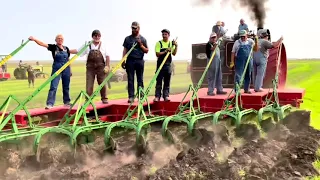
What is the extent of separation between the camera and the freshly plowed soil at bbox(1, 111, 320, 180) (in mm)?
4852

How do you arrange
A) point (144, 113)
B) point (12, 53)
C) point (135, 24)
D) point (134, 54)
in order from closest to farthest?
point (12, 53), point (144, 113), point (135, 24), point (134, 54)

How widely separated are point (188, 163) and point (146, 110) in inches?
130

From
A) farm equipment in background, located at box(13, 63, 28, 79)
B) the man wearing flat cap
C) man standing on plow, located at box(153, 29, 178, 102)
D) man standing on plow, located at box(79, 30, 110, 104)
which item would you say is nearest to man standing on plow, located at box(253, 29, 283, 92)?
man standing on plow, located at box(153, 29, 178, 102)

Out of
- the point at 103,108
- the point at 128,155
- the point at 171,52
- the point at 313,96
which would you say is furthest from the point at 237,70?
the point at 313,96

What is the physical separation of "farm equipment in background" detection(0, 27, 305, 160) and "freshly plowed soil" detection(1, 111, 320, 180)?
0.66ft

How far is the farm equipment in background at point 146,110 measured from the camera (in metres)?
5.57

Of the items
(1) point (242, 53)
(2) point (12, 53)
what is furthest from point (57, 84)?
(1) point (242, 53)

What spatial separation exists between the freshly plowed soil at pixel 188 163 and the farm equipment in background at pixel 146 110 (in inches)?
8.0

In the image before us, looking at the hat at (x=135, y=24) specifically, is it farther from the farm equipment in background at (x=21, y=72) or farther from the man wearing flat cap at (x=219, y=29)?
the farm equipment in background at (x=21, y=72)

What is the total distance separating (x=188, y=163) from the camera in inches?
204

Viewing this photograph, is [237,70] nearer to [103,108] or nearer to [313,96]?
[103,108]

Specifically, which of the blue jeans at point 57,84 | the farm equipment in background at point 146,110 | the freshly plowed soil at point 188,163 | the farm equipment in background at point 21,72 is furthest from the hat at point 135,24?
the farm equipment in background at point 21,72

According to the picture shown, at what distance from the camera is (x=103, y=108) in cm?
803

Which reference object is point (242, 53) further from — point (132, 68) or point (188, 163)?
point (188, 163)
